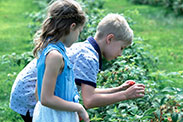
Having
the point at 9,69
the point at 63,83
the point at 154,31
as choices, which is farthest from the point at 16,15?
the point at 63,83

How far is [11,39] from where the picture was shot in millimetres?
7816

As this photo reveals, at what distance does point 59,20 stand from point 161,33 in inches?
245

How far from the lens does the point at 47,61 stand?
7.48 feet

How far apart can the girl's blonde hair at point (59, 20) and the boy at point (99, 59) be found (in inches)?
18.1

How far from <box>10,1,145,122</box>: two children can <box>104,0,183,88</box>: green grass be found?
210 centimetres

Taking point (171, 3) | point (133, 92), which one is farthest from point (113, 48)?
point (171, 3)

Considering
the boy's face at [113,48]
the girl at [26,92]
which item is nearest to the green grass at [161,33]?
the boy's face at [113,48]

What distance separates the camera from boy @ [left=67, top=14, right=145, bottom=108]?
2.85 meters

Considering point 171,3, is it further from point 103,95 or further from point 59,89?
point 59,89

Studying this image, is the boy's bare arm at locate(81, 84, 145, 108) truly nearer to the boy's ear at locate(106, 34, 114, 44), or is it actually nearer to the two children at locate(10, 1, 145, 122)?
the two children at locate(10, 1, 145, 122)

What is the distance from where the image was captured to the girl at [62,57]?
92.9 inches

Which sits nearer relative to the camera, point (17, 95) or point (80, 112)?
point (80, 112)

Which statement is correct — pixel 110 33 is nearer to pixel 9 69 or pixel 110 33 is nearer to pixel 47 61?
pixel 47 61

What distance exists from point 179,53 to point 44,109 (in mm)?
4870
